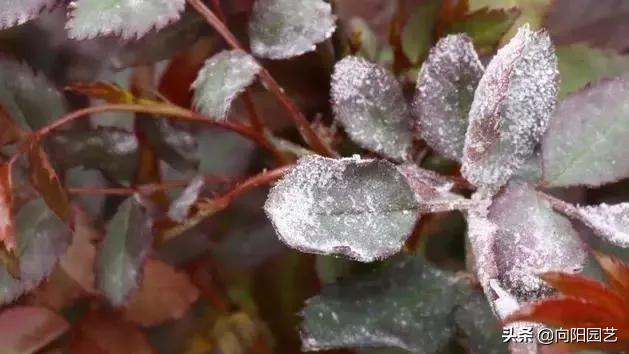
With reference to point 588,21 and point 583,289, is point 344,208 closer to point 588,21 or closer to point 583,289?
point 583,289

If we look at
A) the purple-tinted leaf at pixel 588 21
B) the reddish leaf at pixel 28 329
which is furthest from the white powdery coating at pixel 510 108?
the reddish leaf at pixel 28 329

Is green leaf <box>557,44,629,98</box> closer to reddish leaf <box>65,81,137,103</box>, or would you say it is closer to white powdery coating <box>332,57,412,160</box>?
white powdery coating <box>332,57,412,160</box>

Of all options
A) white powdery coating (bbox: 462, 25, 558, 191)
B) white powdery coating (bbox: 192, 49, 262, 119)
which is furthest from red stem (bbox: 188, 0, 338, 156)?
white powdery coating (bbox: 462, 25, 558, 191)

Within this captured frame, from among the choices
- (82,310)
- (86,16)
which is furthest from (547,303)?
(82,310)

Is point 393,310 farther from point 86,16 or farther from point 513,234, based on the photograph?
point 86,16

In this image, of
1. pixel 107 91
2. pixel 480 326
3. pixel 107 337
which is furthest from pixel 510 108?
pixel 107 337

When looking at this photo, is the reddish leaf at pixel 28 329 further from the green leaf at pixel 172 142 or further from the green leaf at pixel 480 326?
the green leaf at pixel 480 326
